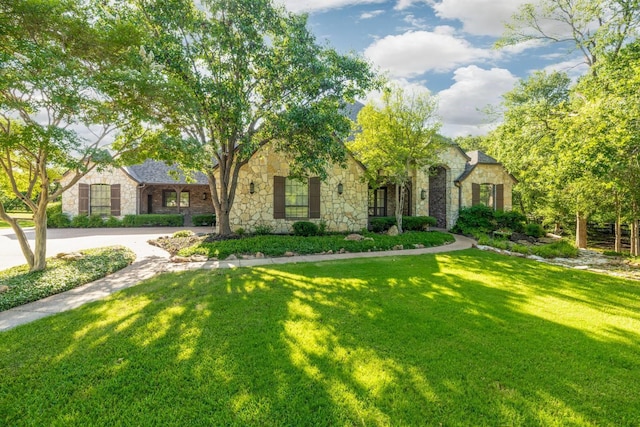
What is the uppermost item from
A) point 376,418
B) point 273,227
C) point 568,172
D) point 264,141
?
point 264,141

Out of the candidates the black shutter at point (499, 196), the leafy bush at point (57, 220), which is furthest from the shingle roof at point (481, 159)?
the leafy bush at point (57, 220)

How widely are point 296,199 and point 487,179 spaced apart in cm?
1137

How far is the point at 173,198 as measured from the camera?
69.3ft

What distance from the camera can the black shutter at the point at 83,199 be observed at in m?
18.0

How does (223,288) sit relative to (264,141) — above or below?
below

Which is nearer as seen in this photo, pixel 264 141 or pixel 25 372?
pixel 25 372

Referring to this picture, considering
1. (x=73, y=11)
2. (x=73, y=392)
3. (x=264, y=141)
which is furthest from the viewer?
(x=264, y=141)

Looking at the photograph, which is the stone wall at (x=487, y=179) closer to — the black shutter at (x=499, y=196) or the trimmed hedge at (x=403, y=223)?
the black shutter at (x=499, y=196)

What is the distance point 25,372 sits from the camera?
9.47ft

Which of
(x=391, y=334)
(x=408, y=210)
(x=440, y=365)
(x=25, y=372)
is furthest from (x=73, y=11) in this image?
(x=408, y=210)

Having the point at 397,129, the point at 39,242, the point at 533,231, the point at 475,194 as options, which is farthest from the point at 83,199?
the point at 533,231

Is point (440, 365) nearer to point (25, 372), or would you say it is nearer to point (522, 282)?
point (25, 372)

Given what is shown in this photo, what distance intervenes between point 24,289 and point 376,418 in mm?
6657

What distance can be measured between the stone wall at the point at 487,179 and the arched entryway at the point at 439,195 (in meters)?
1.04
